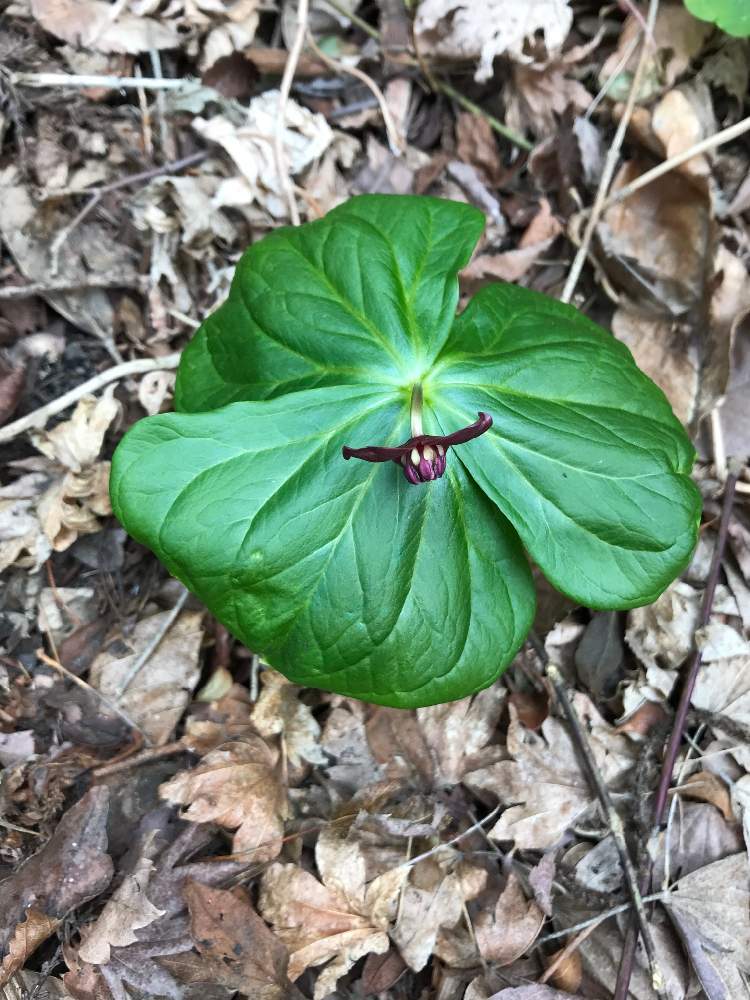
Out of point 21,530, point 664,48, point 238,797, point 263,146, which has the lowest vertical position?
point 238,797

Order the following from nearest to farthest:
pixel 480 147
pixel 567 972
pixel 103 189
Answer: pixel 567 972 → pixel 103 189 → pixel 480 147

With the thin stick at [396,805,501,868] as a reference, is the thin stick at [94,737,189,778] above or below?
below

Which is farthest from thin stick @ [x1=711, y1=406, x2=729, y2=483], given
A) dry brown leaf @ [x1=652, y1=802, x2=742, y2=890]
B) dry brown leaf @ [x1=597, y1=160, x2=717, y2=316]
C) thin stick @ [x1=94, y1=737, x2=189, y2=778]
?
thin stick @ [x1=94, y1=737, x2=189, y2=778]

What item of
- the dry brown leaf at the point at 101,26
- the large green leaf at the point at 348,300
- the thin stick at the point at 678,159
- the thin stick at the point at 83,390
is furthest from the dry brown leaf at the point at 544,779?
the dry brown leaf at the point at 101,26

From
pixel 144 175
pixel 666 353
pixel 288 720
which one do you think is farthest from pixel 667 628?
pixel 144 175

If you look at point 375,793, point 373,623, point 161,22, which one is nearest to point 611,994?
point 375,793

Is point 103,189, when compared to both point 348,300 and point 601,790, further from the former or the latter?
point 601,790

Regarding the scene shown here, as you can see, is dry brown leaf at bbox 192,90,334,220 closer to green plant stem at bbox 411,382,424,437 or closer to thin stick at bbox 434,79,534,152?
thin stick at bbox 434,79,534,152
